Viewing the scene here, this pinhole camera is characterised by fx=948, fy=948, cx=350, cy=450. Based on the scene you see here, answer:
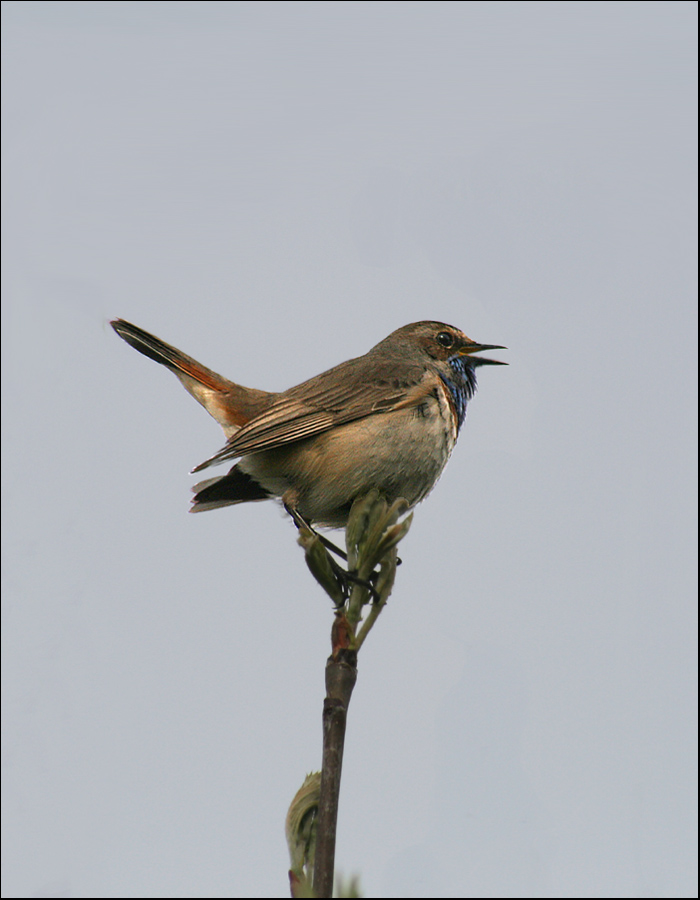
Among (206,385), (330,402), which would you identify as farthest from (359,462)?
(206,385)

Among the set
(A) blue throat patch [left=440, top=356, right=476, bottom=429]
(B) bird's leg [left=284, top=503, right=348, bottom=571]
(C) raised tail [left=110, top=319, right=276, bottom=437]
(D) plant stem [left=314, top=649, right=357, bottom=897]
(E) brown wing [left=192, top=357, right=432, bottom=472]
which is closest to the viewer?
(D) plant stem [left=314, top=649, right=357, bottom=897]

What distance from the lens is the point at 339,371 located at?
266 inches

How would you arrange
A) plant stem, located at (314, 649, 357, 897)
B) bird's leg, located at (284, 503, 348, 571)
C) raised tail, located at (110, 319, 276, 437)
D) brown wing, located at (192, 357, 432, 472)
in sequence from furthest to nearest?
raised tail, located at (110, 319, 276, 437) → brown wing, located at (192, 357, 432, 472) → bird's leg, located at (284, 503, 348, 571) → plant stem, located at (314, 649, 357, 897)

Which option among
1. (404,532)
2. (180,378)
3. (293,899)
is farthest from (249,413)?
(293,899)

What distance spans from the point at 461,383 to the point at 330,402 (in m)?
1.17

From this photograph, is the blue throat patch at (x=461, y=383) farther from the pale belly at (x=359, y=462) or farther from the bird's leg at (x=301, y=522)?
the bird's leg at (x=301, y=522)

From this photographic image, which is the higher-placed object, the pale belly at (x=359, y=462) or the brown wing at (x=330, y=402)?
the brown wing at (x=330, y=402)

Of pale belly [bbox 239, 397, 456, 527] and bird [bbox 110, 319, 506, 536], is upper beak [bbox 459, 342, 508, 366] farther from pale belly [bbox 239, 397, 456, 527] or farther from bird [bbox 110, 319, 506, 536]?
pale belly [bbox 239, 397, 456, 527]

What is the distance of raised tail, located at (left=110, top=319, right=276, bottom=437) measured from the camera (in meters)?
6.85

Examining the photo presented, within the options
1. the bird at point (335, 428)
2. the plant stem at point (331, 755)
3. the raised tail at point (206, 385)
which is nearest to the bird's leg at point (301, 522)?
the bird at point (335, 428)

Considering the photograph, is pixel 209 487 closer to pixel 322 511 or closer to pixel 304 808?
pixel 322 511

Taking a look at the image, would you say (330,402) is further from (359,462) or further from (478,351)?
(478,351)

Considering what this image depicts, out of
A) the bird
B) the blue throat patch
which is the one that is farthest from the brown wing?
the blue throat patch

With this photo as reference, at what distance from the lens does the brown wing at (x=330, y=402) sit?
19.3 feet
